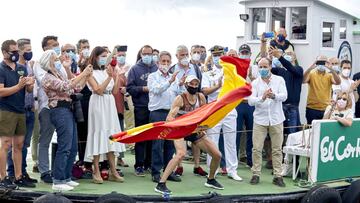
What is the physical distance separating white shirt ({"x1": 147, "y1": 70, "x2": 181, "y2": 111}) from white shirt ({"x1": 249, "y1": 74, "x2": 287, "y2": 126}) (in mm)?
1135

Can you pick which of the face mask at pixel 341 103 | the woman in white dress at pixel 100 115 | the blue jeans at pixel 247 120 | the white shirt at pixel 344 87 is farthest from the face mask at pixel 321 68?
the woman in white dress at pixel 100 115

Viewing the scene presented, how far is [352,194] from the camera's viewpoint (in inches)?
372

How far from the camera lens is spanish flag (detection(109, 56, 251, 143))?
27.2ft

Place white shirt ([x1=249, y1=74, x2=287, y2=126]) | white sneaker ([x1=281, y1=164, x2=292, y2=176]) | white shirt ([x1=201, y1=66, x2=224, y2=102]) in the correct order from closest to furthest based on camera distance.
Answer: white shirt ([x1=249, y1=74, x2=287, y2=126])
white shirt ([x1=201, y1=66, x2=224, y2=102])
white sneaker ([x1=281, y1=164, x2=292, y2=176])

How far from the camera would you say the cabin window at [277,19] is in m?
12.1

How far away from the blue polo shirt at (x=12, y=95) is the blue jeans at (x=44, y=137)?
563 mm

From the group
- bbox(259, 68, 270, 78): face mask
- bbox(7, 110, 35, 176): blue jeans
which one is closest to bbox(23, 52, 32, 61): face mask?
bbox(7, 110, 35, 176): blue jeans

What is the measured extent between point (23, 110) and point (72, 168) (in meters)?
1.20

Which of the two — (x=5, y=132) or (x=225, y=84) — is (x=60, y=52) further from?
(x=225, y=84)

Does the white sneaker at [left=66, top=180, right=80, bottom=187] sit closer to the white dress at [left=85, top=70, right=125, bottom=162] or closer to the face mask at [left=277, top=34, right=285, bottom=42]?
the white dress at [left=85, top=70, right=125, bottom=162]

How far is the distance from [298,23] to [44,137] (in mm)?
5348

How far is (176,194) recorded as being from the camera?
331 inches

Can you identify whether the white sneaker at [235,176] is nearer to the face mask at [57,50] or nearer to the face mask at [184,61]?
the face mask at [184,61]

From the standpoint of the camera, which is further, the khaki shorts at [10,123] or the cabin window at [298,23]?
the cabin window at [298,23]
